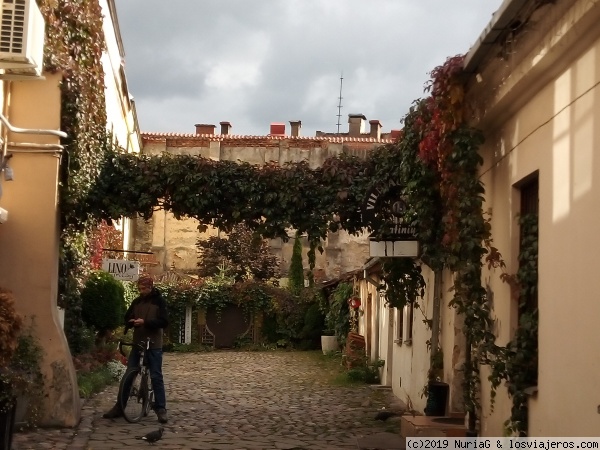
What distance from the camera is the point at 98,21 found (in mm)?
14164

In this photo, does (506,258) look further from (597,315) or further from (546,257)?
(597,315)

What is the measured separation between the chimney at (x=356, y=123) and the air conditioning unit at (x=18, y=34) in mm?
39936

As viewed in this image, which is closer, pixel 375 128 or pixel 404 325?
pixel 404 325

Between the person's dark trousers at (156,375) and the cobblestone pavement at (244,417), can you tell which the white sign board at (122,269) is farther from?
the person's dark trousers at (156,375)

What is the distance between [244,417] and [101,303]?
7.19m

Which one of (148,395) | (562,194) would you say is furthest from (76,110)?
(562,194)

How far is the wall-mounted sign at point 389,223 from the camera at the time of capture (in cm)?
1248

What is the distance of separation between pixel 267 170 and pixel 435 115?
11.5 feet

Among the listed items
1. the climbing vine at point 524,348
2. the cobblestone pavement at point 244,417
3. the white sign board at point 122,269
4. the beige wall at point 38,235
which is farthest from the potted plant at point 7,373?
the white sign board at point 122,269

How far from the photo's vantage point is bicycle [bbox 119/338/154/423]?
12.4 meters

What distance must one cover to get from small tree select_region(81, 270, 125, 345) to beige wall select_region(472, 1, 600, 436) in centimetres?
1262

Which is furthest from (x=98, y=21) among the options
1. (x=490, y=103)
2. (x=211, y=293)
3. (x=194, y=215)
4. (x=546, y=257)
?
(x=211, y=293)

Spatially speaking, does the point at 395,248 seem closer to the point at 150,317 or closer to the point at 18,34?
the point at 150,317

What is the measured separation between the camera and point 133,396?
12.6 m
